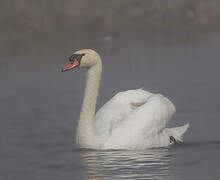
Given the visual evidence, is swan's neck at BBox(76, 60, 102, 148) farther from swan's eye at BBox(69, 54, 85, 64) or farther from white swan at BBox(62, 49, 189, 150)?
swan's eye at BBox(69, 54, 85, 64)

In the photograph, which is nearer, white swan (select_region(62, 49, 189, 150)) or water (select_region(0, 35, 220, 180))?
water (select_region(0, 35, 220, 180))

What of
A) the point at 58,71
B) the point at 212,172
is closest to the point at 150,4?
the point at 58,71

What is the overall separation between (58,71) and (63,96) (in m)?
2.83

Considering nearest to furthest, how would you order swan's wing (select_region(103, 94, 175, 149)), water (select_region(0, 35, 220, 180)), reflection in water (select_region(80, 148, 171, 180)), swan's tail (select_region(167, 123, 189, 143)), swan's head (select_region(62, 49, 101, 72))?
reflection in water (select_region(80, 148, 171, 180))
water (select_region(0, 35, 220, 180))
swan's wing (select_region(103, 94, 175, 149))
swan's head (select_region(62, 49, 101, 72))
swan's tail (select_region(167, 123, 189, 143))

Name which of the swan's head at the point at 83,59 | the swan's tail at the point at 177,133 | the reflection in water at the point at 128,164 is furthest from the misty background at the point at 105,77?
the swan's head at the point at 83,59

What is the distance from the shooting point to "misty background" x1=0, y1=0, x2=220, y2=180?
10.2 metres

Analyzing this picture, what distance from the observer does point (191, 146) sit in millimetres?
11133

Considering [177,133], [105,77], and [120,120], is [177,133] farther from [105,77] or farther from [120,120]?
[105,77]

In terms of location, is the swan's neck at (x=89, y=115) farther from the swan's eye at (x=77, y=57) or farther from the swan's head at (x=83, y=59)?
the swan's eye at (x=77, y=57)

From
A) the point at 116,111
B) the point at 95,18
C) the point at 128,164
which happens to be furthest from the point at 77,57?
the point at 95,18

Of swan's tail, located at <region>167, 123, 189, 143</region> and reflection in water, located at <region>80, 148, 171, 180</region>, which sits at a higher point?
swan's tail, located at <region>167, 123, 189, 143</region>

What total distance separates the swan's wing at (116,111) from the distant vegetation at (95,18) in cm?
964

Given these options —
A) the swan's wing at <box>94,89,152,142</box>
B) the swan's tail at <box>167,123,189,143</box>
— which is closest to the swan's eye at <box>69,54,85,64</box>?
the swan's wing at <box>94,89,152,142</box>


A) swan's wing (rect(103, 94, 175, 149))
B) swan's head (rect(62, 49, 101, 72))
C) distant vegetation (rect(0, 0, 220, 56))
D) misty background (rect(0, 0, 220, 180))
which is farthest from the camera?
distant vegetation (rect(0, 0, 220, 56))
